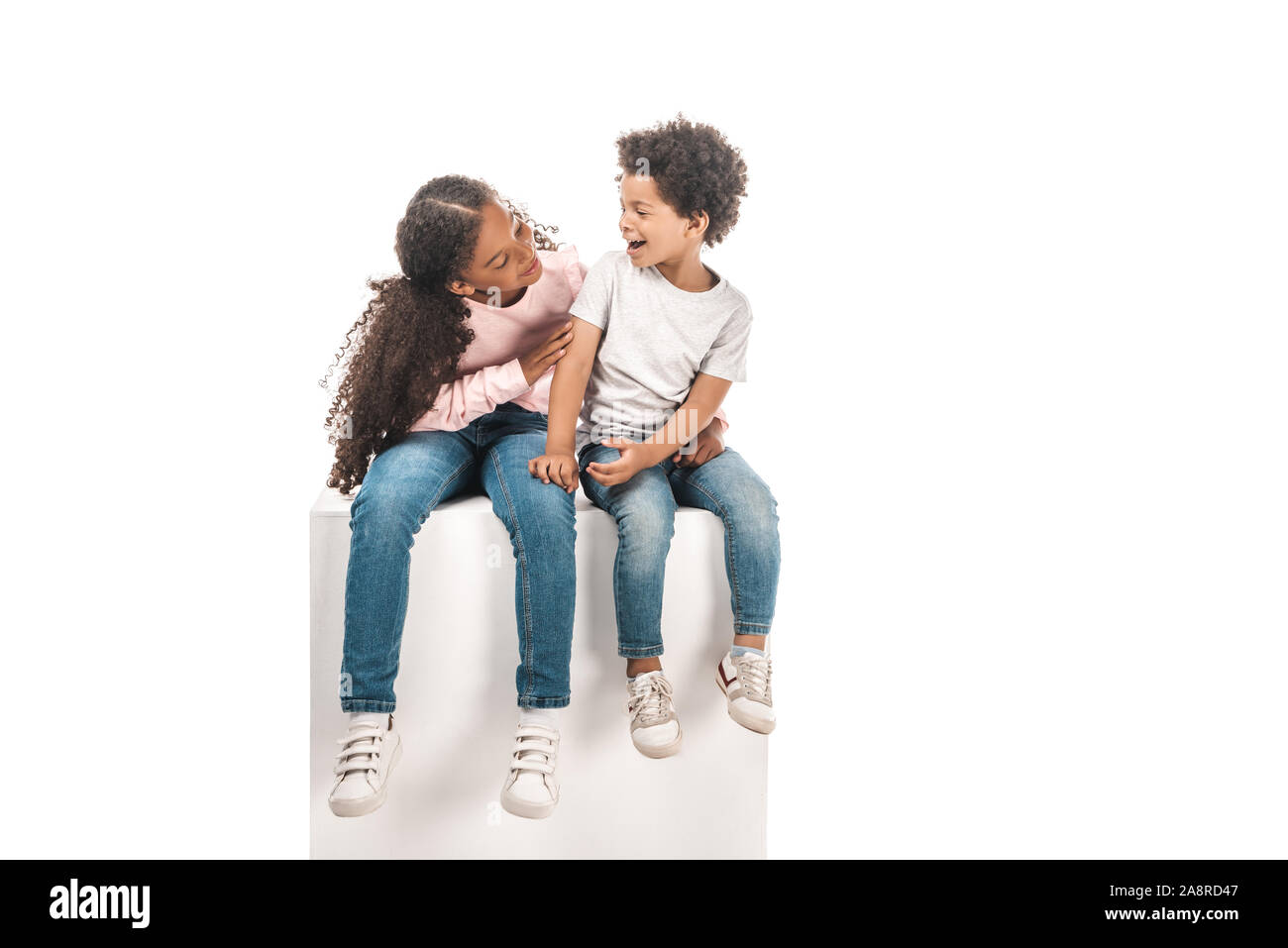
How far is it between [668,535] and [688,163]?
0.58m

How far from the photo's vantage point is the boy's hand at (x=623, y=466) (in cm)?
226

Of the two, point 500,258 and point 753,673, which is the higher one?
point 500,258

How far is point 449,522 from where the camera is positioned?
7.38ft

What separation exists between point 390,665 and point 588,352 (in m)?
0.59

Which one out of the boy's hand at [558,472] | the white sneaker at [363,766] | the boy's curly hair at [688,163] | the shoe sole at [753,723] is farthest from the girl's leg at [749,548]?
the white sneaker at [363,766]

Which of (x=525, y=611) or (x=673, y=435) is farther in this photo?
(x=673, y=435)

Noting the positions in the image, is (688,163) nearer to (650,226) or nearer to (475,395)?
(650,226)

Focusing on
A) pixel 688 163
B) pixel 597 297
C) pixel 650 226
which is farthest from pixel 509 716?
pixel 688 163

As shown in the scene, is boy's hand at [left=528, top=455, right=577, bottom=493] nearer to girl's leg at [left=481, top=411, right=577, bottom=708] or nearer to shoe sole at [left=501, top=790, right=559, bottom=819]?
girl's leg at [left=481, top=411, right=577, bottom=708]

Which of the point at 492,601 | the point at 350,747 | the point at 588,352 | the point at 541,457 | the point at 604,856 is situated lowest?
the point at 604,856

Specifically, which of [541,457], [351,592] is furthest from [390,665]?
[541,457]

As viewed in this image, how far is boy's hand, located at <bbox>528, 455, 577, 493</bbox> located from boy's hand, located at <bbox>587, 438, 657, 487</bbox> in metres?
0.04

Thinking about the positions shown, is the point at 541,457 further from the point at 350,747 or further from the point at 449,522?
the point at 350,747

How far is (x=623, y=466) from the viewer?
7.41 ft
